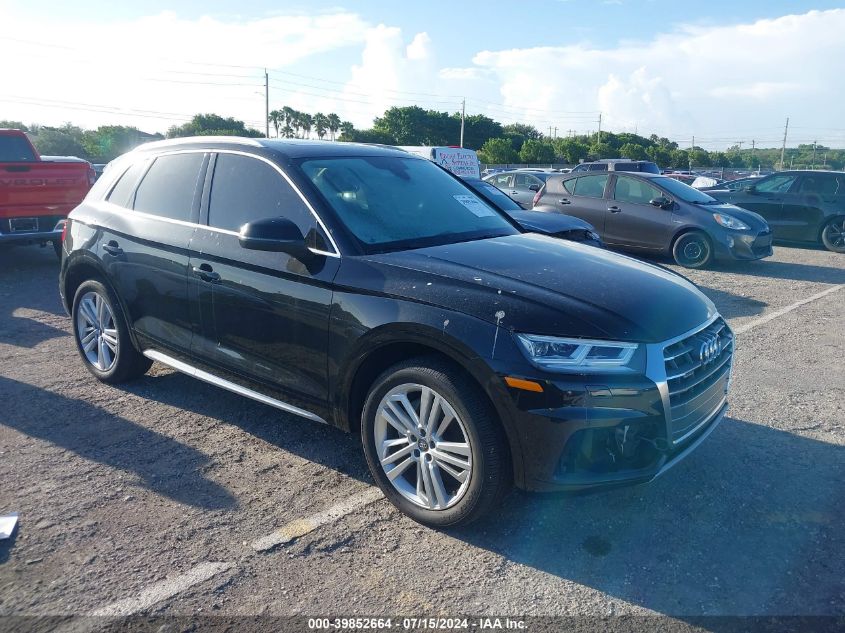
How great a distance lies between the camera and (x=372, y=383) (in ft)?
11.5

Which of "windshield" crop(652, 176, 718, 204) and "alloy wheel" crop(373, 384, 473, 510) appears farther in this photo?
"windshield" crop(652, 176, 718, 204)

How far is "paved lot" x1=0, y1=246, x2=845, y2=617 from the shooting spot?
2801 millimetres

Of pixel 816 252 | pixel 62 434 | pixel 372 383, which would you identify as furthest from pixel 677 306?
pixel 816 252

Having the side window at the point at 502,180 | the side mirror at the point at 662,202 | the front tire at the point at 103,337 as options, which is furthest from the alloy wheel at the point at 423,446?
the side window at the point at 502,180

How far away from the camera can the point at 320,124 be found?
3652 inches

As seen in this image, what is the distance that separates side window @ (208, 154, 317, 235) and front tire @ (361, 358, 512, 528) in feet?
3.51

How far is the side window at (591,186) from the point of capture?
12141 millimetres

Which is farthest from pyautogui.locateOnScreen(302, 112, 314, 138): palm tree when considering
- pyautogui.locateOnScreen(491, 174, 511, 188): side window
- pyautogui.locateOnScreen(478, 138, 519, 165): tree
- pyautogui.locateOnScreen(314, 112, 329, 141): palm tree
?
pyautogui.locateOnScreen(491, 174, 511, 188): side window

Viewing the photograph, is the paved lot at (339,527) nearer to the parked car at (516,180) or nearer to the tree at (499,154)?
the parked car at (516,180)

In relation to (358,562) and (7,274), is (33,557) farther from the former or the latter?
(7,274)

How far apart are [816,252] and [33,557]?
1433 cm

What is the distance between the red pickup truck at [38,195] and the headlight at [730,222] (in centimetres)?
963

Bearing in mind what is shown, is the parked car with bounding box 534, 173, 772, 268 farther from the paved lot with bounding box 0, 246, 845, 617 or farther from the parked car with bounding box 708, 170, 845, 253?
the paved lot with bounding box 0, 246, 845, 617

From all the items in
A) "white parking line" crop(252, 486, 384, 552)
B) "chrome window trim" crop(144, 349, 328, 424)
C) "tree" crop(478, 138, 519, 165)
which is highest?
"tree" crop(478, 138, 519, 165)
